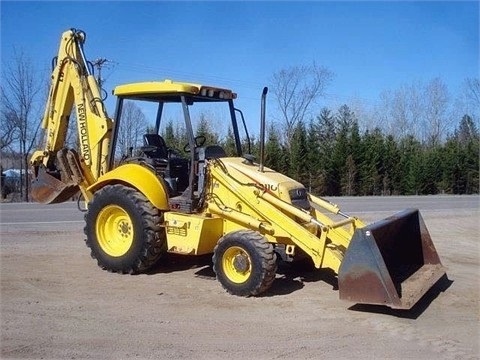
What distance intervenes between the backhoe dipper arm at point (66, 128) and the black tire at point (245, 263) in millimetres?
2930

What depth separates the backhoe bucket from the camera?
362 inches

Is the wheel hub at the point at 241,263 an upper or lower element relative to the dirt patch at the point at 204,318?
upper

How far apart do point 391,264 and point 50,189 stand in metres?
5.67

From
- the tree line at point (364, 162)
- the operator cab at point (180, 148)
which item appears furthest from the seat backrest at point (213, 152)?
the tree line at point (364, 162)

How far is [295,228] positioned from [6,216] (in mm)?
11113

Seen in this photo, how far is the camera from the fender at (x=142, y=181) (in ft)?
25.5

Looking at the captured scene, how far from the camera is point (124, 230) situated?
8.12m

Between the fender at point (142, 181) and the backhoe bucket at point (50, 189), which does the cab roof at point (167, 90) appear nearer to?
the fender at point (142, 181)

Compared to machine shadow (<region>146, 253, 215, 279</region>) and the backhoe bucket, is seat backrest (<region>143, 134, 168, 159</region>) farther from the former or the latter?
machine shadow (<region>146, 253, 215, 279</region>)

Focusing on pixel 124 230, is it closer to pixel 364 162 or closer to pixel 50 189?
pixel 50 189

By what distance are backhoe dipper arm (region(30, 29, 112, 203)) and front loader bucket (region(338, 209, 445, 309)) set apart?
177 inches

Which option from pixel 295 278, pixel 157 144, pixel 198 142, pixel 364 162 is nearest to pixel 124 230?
pixel 157 144

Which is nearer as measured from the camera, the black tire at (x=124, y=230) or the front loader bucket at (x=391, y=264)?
the front loader bucket at (x=391, y=264)

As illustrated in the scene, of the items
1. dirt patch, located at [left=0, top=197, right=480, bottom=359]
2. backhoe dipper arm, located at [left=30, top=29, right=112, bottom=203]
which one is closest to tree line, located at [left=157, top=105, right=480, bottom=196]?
backhoe dipper arm, located at [left=30, top=29, right=112, bottom=203]
